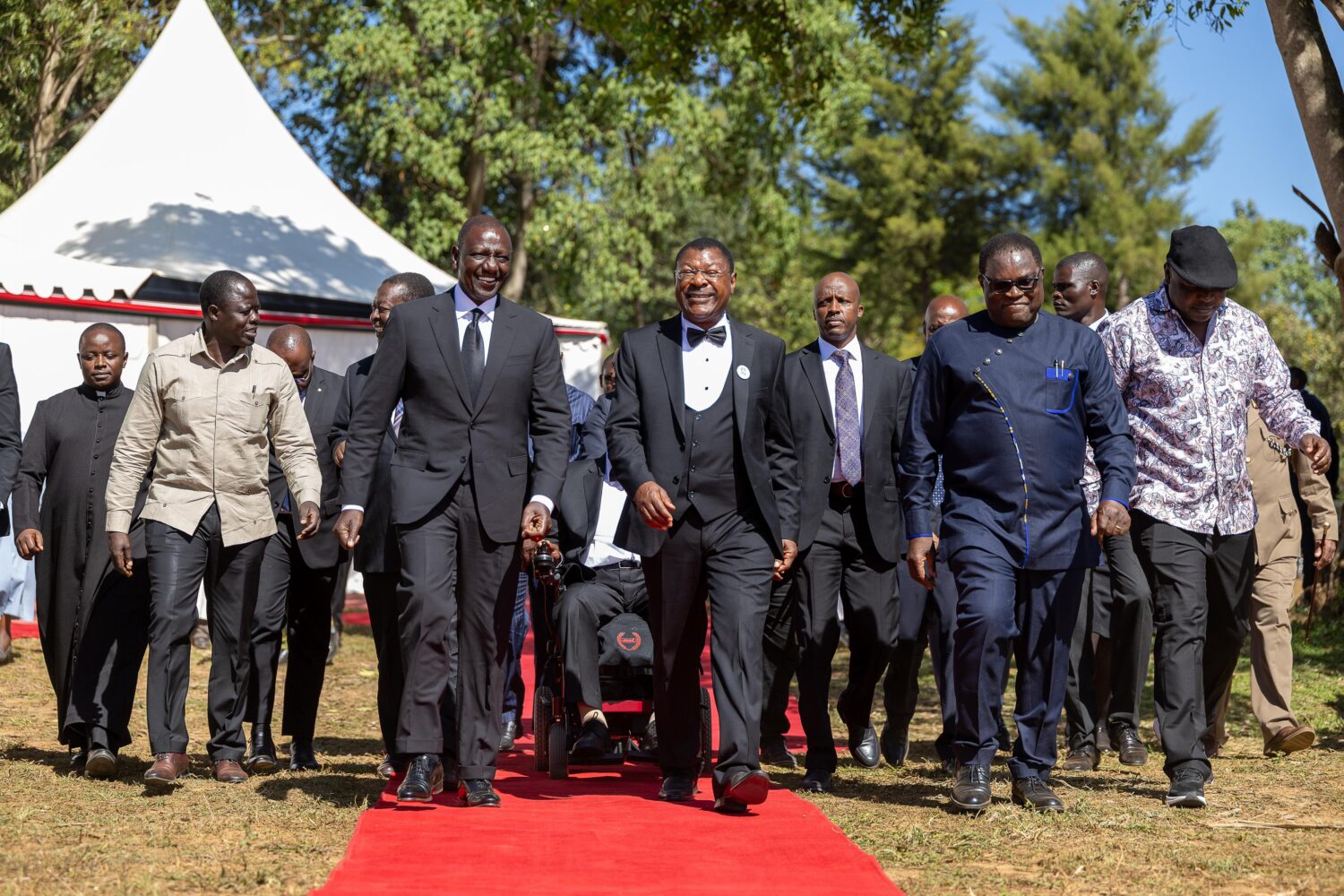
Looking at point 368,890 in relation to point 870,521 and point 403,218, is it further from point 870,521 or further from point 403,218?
point 403,218

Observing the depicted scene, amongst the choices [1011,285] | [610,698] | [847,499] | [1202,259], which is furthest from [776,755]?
[1202,259]

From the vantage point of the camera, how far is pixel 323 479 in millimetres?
8312

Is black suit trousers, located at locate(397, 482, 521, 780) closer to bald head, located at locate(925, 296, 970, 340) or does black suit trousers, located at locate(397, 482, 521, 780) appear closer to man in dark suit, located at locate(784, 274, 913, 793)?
man in dark suit, located at locate(784, 274, 913, 793)

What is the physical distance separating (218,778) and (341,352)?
916 centimetres

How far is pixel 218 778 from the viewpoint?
7375 mm

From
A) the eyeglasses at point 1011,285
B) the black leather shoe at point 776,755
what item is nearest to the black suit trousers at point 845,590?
the black leather shoe at point 776,755

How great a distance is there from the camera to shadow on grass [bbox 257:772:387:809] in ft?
22.6

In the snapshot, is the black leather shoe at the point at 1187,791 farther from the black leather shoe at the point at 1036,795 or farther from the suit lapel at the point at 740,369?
the suit lapel at the point at 740,369

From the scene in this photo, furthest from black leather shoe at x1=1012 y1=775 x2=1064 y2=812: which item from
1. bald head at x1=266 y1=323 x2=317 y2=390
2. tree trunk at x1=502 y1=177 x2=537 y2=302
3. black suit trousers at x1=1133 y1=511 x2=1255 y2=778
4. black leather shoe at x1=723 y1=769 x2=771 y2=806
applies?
tree trunk at x1=502 y1=177 x2=537 y2=302

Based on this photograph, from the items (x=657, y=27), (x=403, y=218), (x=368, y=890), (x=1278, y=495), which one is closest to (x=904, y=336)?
(x=403, y=218)

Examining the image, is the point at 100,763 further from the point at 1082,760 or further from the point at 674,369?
the point at 1082,760

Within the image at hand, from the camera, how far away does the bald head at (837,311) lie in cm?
813

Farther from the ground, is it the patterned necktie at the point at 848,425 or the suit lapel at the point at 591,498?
the patterned necktie at the point at 848,425

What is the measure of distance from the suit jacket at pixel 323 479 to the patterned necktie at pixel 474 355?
4.62ft
